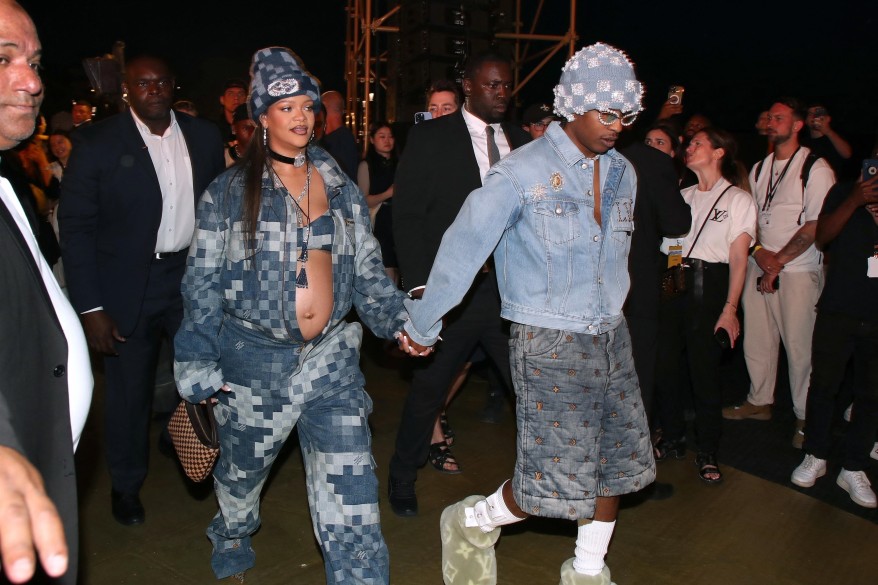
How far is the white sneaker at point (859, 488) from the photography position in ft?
14.8

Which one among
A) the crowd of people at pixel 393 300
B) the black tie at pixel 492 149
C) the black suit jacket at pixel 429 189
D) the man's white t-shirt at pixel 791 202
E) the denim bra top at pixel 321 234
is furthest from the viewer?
the man's white t-shirt at pixel 791 202

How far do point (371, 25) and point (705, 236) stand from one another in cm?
912

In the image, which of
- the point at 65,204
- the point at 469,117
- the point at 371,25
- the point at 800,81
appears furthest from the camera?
the point at 800,81

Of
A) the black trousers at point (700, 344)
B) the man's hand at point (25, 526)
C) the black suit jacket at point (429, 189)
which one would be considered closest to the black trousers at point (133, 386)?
the black suit jacket at point (429, 189)

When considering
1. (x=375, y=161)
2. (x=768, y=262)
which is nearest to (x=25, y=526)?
(x=768, y=262)

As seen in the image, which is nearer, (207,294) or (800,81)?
(207,294)

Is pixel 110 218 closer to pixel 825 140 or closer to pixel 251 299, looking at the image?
pixel 251 299

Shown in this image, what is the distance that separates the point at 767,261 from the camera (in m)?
5.65

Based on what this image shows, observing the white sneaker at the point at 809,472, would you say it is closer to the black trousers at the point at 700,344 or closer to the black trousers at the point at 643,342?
the black trousers at the point at 700,344

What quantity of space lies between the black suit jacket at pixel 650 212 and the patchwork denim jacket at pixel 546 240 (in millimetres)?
1049

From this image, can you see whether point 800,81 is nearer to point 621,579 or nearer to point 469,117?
point 469,117

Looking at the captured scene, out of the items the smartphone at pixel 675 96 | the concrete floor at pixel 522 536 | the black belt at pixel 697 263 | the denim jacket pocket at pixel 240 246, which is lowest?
the concrete floor at pixel 522 536

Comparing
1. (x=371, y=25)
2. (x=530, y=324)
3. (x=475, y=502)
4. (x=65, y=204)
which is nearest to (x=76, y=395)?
(x=530, y=324)

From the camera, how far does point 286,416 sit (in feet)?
10.0
